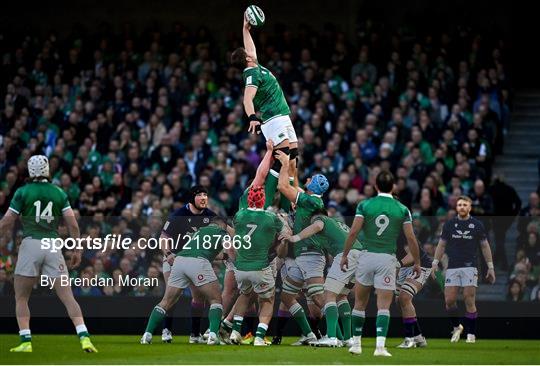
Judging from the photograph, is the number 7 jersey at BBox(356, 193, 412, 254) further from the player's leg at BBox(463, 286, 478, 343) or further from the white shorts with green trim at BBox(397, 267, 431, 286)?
the player's leg at BBox(463, 286, 478, 343)

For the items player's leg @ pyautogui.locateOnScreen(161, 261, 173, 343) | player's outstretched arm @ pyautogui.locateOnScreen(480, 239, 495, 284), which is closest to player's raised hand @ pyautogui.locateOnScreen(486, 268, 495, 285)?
player's outstretched arm @ pyautogui.locateOnScreen(480, 239, 495, 284)

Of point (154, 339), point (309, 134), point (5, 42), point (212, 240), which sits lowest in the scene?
point (154, 339)

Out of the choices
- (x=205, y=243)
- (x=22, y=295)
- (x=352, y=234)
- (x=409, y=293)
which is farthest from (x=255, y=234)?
(x=22, y=295)

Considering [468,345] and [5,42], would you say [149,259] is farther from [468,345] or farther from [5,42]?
[5,42]

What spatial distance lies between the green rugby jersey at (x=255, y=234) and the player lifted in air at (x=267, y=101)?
1201 millimetres

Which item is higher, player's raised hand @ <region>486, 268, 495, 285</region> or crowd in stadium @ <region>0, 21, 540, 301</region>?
crowd in stadium @ <region>0, 21, 540, 301</region>

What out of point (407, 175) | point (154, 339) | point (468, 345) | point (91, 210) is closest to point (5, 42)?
point (91, 210)

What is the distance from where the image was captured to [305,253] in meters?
18.2

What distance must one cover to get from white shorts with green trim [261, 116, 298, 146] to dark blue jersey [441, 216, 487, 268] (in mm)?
2805

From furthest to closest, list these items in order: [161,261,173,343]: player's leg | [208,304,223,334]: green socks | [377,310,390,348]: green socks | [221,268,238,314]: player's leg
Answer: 1. [161,261,173,343]: player's leg
2. [221,268,238,314]: player's leg
3. [208,304,223,334]: green socks
4. [377,310,390,348]: green socks

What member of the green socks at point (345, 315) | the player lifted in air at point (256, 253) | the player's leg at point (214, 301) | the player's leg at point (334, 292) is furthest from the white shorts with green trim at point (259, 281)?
the green socks at point (345, 315)

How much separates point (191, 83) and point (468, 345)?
37.7 ft

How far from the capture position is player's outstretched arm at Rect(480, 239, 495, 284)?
19531mm

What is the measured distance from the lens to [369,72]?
92.6 ft
